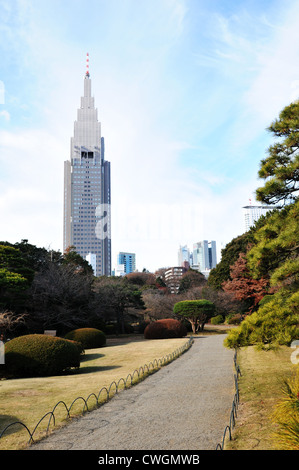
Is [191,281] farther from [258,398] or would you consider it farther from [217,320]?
[258,398]

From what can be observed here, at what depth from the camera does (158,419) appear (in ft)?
22.5

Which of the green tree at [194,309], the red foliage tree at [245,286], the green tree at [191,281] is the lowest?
the green tree at [194,309]

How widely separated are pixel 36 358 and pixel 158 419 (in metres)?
8.58

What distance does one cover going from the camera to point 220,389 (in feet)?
31.7

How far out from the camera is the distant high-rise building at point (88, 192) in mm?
151750

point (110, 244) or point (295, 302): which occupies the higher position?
point (110, 244)

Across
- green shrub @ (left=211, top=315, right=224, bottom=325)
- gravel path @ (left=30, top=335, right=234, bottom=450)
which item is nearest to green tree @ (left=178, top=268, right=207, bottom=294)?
green shrub @ (left=211, top=315, right=224, bottom=325)

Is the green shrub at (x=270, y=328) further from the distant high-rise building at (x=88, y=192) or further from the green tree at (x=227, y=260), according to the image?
the distant high-rise building at (x=88, y=192)

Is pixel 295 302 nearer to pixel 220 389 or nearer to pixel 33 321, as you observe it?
pixel 220 389

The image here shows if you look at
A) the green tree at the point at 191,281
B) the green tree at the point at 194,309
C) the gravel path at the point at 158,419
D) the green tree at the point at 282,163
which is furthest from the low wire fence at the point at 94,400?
the green tree at the point at 191,281

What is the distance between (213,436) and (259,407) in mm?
2155

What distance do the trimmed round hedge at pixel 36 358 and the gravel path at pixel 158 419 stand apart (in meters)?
4.36

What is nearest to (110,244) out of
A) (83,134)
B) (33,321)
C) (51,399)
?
(83,134)

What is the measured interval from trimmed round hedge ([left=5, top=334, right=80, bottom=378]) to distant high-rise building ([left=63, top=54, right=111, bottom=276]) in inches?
5271
